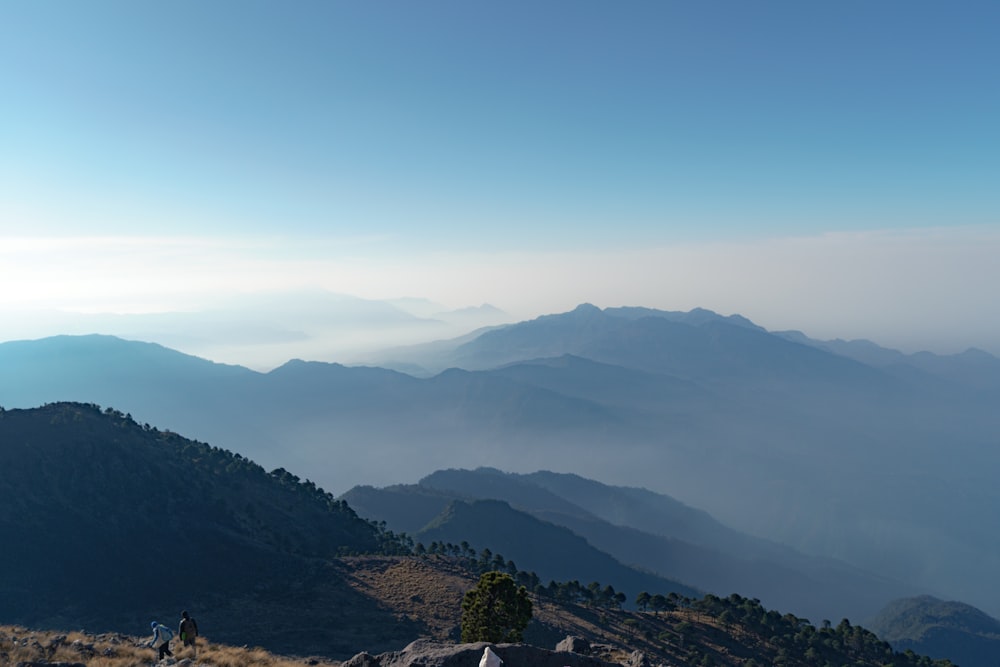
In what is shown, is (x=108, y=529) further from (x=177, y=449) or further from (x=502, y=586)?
(x=502, y=586)

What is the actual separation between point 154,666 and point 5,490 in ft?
232

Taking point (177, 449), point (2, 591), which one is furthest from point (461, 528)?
point (2, 591)

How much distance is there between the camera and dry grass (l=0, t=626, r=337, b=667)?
18.0m

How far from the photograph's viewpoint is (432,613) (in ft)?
174

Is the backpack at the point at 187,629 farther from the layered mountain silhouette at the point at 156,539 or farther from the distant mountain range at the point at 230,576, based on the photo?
the layered mountain silhouette at the point at 156,539

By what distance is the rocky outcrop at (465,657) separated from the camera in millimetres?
17219

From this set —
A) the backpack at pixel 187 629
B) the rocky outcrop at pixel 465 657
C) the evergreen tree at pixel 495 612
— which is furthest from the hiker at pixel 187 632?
the evergreen tree at pixel 495 612

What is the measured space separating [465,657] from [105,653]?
13.0 m

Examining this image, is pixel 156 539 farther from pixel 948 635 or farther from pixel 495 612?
pixel 948 635

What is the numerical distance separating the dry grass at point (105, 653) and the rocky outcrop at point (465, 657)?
13.6 ft

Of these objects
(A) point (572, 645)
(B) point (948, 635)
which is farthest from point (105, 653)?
(B) point (948, 635)

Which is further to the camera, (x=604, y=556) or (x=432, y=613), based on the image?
(x=604, y=556)

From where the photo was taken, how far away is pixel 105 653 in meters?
19.5

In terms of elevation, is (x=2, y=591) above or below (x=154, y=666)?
below
